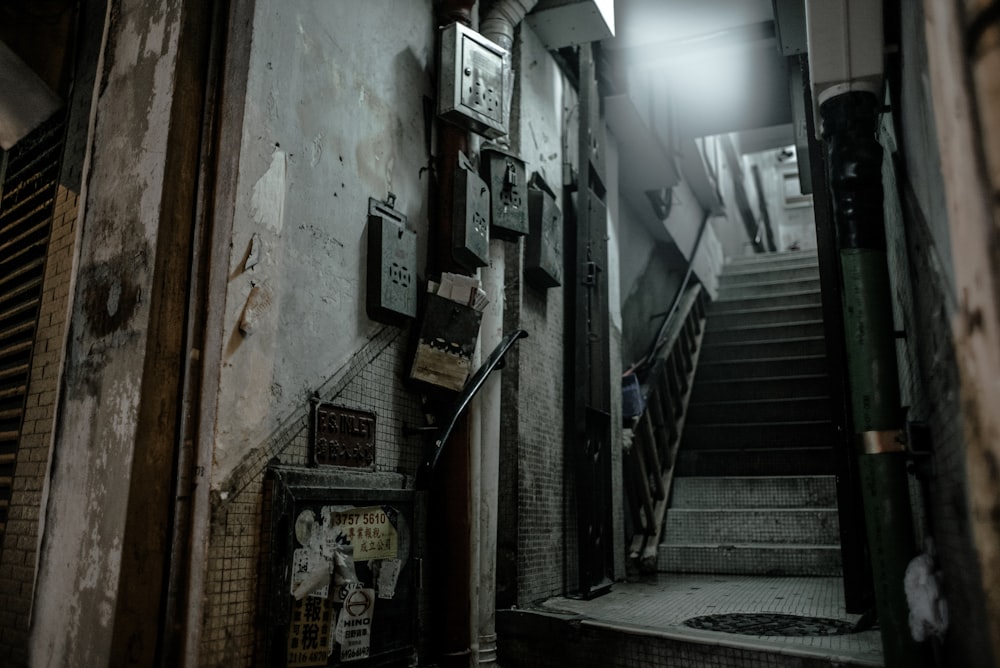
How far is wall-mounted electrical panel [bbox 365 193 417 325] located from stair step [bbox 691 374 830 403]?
210 inches

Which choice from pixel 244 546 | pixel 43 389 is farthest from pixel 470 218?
pixel 43 389

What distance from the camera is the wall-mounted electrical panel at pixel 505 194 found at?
453 centimetres

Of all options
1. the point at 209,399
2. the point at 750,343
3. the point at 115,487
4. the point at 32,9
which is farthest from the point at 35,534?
the point at 750,343

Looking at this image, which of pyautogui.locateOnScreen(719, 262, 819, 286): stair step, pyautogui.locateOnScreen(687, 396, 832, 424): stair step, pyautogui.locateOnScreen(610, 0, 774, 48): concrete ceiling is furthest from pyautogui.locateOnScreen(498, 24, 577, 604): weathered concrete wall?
pyautogui.locateOnScreen(719, 262, 819, 286): stair step

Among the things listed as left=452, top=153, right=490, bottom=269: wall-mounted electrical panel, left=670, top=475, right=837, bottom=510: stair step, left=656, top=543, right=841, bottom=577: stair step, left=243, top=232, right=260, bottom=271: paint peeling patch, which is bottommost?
left=656, top=543, right=841, bottom=577: stair step

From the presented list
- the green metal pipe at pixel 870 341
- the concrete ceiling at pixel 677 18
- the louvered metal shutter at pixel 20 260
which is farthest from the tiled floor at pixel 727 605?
the concrete ceiling at pixel 677 18

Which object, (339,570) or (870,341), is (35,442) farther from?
(870,341)

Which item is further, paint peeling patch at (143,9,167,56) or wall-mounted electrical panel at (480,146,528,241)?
wall-mounted electrical panel at (480,146,528,241)

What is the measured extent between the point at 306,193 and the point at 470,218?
3.73ft

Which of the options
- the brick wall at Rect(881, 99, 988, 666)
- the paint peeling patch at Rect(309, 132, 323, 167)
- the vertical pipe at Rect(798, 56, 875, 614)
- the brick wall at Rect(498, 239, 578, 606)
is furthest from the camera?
the brick wall at Rect(498, 239, 578, 606)

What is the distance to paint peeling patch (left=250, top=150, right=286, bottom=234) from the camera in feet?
10.0

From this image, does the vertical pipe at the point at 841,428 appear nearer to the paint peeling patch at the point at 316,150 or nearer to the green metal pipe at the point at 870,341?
the green metal pipe at the point at 870,341

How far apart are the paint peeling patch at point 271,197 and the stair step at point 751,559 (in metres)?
4.47

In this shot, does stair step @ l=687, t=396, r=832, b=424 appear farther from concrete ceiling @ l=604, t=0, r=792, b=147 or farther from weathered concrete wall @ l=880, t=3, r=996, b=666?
weathered concrete wall @ l=880, t=3, r=996, b=666
